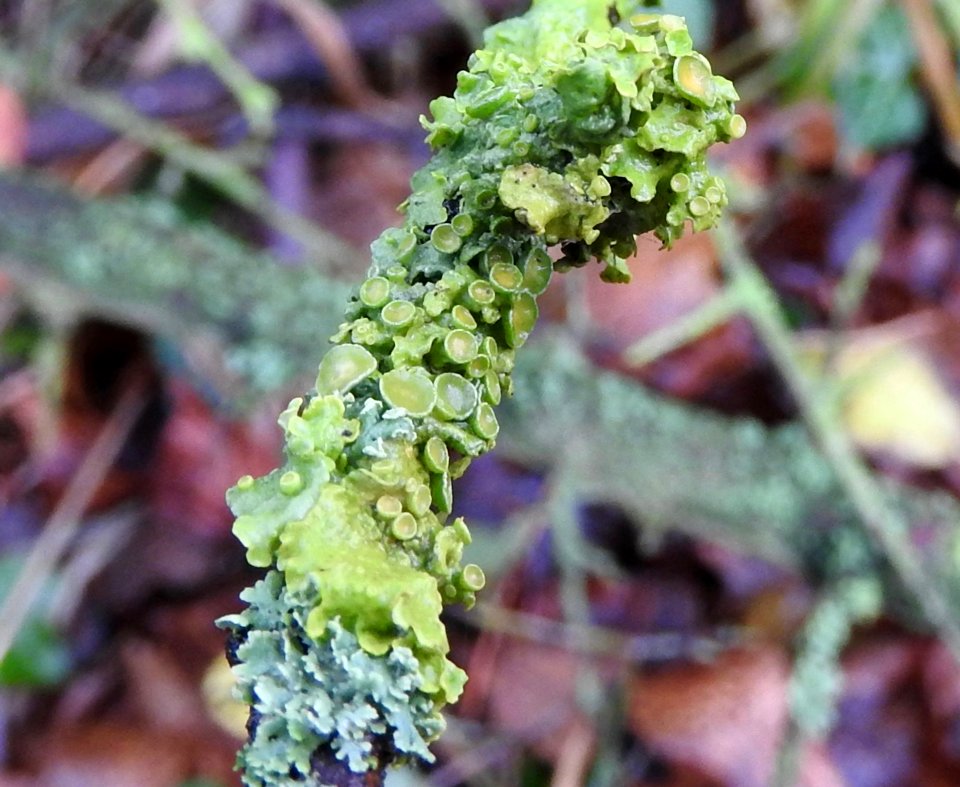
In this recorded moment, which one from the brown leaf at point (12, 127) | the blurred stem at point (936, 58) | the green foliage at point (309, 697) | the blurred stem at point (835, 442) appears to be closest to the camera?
the green foliage at point (309, 697)

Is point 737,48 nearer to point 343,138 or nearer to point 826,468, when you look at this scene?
point 343,138

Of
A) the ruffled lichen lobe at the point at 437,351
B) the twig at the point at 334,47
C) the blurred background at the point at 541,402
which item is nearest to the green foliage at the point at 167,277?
the blurred background at the point at 541,402

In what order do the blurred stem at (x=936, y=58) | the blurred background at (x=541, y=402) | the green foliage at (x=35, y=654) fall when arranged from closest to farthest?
the blurred background at (x=541, y=402) < the green foliage at (x=35, y=654) < the blurred stem at (x=936, y=58)

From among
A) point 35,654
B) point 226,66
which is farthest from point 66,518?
point 226,66

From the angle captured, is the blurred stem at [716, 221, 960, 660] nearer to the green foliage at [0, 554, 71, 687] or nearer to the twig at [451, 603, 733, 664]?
the twig at [451, 603, 733, 664]

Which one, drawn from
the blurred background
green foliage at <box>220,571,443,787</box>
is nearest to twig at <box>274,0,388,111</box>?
the blurred background

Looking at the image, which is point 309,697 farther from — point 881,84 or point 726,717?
point 881,84

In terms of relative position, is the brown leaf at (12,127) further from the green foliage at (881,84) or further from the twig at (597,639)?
the green foliage at (881,84)
